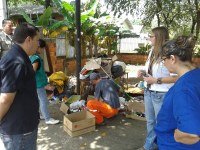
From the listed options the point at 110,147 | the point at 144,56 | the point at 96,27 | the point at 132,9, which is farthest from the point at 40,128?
the point at 132,9

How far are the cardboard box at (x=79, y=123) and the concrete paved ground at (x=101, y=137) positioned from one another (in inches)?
3.2

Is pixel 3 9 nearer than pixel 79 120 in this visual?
No

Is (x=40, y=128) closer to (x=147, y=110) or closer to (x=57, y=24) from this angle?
(x=147, y=110)

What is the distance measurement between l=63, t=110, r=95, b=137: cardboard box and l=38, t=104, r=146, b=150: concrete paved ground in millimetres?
82

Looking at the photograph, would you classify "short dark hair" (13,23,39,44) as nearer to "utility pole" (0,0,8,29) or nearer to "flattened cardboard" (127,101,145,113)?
"flattened cardboard" (127,101,145,113)

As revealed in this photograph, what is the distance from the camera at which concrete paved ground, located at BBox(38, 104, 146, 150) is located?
4.54 m

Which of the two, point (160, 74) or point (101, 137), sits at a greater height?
point (160, 74)

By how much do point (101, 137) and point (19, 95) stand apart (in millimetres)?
2789

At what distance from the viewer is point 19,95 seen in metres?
2.37

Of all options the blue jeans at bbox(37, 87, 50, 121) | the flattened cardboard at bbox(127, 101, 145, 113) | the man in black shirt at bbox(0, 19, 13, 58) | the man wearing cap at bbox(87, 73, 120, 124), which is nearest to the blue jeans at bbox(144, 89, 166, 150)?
the man wearing cap at bbox(87, 73, 120, 124)

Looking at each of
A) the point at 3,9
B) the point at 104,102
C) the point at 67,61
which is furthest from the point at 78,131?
the point at 67,61

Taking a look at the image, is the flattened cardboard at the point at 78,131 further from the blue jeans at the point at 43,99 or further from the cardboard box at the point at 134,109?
the cardboard box at the point at 134,109

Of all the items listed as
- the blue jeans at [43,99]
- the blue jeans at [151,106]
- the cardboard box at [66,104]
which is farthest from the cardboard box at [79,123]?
the blue jeans at [151,106]

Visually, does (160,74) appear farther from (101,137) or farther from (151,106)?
(101,137)
